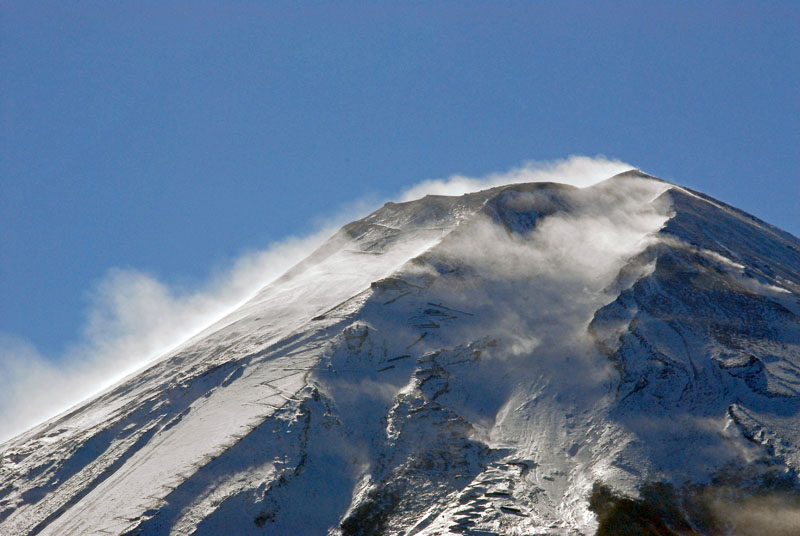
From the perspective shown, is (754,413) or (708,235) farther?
(708,235)

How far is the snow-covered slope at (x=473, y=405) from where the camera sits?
55750 millimetres

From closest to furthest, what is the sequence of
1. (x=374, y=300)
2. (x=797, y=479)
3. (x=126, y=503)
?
(x=797, y=479)
(x=126, y=503)
(x=374, y=300)

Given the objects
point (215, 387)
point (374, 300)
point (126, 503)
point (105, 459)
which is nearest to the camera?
point (126, 503)

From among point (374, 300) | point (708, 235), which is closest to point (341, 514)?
point (374, 300)

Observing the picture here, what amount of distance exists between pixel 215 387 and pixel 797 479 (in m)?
41.4

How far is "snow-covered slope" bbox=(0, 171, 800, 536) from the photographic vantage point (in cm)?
5575

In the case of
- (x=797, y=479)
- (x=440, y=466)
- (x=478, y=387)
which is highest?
(x=478, y=387)

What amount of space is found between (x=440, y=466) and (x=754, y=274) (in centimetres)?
3723

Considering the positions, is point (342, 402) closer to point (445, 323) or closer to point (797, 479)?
point (445, 323)

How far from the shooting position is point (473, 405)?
65500mm

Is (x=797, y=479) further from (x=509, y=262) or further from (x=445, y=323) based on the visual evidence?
(x=509, y=262)

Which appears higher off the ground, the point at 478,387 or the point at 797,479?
the point at 478,387

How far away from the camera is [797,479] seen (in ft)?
179

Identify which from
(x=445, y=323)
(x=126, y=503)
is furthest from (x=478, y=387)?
(x=126, y=503)
